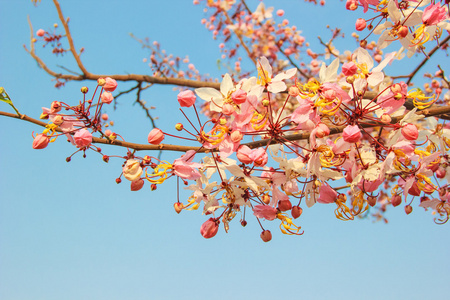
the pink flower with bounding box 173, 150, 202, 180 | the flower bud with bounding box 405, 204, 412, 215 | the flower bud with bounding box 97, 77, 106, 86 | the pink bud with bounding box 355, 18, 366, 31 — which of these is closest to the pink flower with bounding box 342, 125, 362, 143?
the pink flower with bounding box 173, 150, 202, 180

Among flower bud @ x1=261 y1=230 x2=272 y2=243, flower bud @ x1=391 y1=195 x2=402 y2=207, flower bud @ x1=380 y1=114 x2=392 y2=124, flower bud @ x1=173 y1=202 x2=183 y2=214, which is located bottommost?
flower bud @ x1=261 y1=230 x2=272 y2=243

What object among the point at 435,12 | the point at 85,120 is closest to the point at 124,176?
the point at 85,120

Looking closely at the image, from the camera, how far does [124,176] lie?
4.87 feet

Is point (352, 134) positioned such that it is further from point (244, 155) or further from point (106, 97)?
point (106, 97)

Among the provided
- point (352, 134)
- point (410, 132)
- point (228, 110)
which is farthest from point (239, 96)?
point (410, 132)

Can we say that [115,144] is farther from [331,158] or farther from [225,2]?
[225,2]

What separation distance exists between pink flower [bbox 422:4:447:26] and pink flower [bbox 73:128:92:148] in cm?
168

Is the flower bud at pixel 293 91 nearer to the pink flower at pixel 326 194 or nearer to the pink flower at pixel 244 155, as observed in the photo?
the pink flower at pixel 244 155

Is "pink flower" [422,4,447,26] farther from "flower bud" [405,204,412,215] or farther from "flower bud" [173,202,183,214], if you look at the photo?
"flower bud" [173,202,183,214]

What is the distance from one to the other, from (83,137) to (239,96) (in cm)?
66

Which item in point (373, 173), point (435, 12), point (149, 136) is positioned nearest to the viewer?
point (149, 136)

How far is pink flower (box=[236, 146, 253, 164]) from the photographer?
4.78 ft

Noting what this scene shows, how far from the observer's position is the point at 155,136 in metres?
1.47

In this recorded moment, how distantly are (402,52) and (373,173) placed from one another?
86cm
